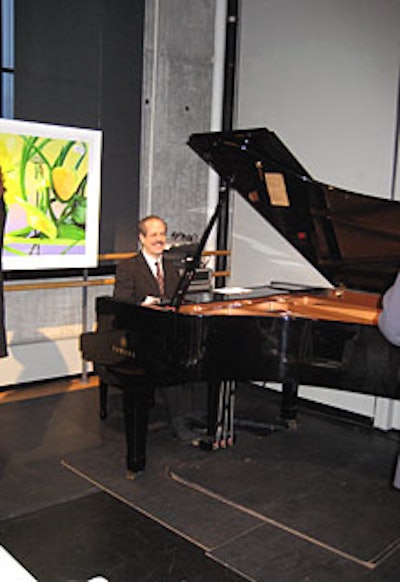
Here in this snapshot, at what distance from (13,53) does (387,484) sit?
3.35 metres

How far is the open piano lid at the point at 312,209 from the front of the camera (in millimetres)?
2928

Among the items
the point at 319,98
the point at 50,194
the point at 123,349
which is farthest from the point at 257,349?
the point at 319,98

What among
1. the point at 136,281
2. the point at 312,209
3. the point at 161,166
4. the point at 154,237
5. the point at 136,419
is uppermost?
the point at 161,166

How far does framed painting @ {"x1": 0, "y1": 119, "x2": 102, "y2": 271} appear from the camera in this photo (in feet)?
13.4

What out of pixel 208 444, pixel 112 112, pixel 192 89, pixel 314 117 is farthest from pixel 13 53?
pixel 208 444

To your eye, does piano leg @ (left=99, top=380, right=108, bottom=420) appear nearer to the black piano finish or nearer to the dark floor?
the dark floor

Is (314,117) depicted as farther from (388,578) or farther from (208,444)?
(388,578)

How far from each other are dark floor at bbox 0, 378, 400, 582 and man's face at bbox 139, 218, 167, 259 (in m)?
1.04

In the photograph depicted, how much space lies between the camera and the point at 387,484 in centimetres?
327

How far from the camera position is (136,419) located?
305 centimetres

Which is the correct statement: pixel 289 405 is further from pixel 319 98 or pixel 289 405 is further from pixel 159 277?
pixel 319 98

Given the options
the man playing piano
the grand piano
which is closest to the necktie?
the man playing piano

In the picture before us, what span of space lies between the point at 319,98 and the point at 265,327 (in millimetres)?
2167

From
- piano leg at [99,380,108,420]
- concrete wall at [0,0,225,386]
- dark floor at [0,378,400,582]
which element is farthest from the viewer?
concrete wall at [0,0,225,386]
